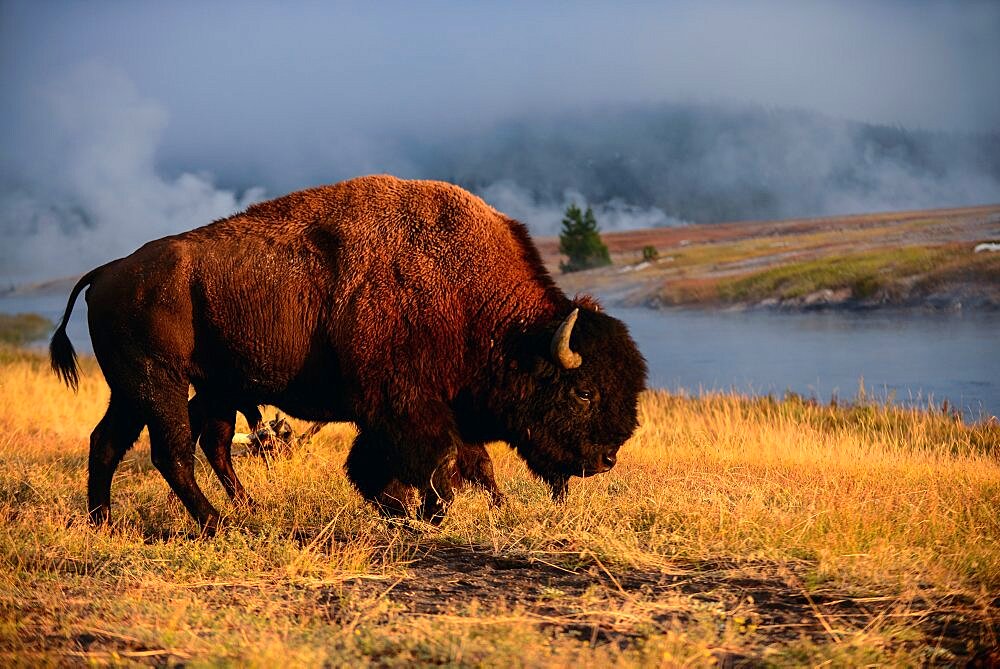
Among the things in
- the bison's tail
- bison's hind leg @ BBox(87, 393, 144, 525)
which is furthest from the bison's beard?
the bison's tail

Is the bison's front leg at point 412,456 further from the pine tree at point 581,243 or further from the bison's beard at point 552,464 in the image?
the pine tree at point 581,243

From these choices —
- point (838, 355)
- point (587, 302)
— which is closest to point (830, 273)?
point (838, 355)

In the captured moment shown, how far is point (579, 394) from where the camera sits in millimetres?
6605

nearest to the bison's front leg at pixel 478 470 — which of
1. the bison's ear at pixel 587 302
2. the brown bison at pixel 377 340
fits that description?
the brown bison at pixel 377 340

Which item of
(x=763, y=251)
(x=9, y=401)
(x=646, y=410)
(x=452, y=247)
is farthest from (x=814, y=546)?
(x=763, y=251)

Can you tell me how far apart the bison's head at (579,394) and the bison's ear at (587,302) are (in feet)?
0.71

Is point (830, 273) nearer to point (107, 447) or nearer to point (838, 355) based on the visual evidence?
point (838, 355)

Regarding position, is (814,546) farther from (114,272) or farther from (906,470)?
(114,272)

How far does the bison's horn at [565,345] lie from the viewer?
6.32m

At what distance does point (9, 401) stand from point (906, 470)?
10.8m

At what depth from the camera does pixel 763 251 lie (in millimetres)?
49781

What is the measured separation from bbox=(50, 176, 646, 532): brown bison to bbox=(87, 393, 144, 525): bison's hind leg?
17 mm

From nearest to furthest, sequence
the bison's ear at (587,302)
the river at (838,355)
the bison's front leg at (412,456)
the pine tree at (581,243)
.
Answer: the bison's front leg at (412,456)
the bison's ear at (587,302)
the river at (838,355)
the pine tree at (581,243)

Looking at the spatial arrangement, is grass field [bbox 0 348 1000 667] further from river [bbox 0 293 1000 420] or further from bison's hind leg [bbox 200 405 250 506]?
river [bbox 0 293 1000 420]
